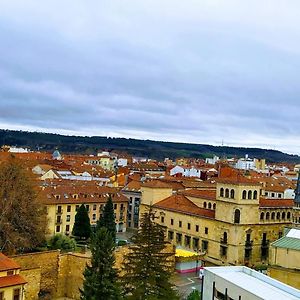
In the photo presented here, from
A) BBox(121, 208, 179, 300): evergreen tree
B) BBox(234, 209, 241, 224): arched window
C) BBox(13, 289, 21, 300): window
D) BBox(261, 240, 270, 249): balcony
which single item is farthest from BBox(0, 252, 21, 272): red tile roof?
BBox(261, 240, 270, 249): balcony

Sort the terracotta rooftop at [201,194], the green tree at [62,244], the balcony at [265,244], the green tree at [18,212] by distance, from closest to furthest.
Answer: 1. the green tree at [18,212]
2. the green tree at [62,244]
3. the balcony at [265,244]
4. the terracotta rooftop at [201,194]

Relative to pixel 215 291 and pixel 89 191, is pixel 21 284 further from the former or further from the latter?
pixel 89 191

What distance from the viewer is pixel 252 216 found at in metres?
59.2

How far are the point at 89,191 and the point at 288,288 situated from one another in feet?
165

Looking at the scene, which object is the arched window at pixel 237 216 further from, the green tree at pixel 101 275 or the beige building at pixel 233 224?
the green tree at pixel 101 275

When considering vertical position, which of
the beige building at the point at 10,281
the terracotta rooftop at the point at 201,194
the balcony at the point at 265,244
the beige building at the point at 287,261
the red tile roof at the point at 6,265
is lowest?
the balcony at the point at 265,244

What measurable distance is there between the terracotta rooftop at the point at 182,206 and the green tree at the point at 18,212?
20423mm

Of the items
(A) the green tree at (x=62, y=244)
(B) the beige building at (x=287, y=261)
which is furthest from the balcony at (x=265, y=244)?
(B) the beige building at (x=287, y=261)

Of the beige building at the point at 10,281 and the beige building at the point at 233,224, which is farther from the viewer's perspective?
the beige building at the point at 233,224

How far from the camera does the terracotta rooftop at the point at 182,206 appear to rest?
63.8 metres

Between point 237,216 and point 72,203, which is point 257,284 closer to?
point 237,216

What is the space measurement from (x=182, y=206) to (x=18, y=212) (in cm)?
2563

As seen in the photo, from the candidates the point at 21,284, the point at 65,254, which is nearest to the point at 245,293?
the point at 21,284

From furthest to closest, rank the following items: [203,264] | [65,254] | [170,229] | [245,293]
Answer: [170,229] < [203,264] < [65,254] < [245,293]
